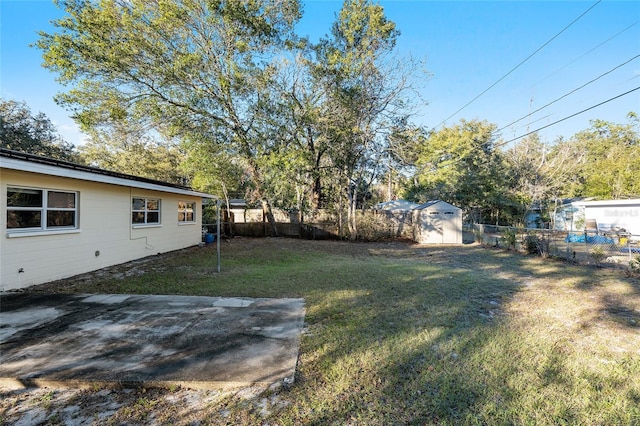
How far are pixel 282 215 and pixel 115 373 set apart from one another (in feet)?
49.4

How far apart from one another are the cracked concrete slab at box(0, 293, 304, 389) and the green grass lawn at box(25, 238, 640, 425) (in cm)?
32

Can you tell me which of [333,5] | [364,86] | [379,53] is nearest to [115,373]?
[364,86]

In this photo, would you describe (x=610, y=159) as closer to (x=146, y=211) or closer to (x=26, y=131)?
(x=146, y=211)

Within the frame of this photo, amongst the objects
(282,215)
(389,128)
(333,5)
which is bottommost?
(282,215)

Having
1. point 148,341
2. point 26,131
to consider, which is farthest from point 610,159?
point 26,131

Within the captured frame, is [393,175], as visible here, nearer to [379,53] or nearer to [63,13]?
[379,53]

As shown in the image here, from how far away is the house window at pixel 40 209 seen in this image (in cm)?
568

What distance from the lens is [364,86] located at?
14.3 meters

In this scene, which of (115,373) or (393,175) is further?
(393,175)

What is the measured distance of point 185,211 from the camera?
12.8 meters

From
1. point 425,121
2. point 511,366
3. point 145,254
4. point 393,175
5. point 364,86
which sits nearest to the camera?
Answer: point 511,366

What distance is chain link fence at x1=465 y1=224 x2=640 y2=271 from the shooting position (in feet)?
27.0

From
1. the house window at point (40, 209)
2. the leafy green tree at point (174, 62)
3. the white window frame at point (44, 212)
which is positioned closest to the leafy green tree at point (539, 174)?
the leafy green tree at point (174, 62)

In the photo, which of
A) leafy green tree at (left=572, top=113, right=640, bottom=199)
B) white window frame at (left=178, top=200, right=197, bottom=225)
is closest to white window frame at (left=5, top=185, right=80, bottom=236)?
white window frame at (left=178, top=200, right=197, bottom=225)
